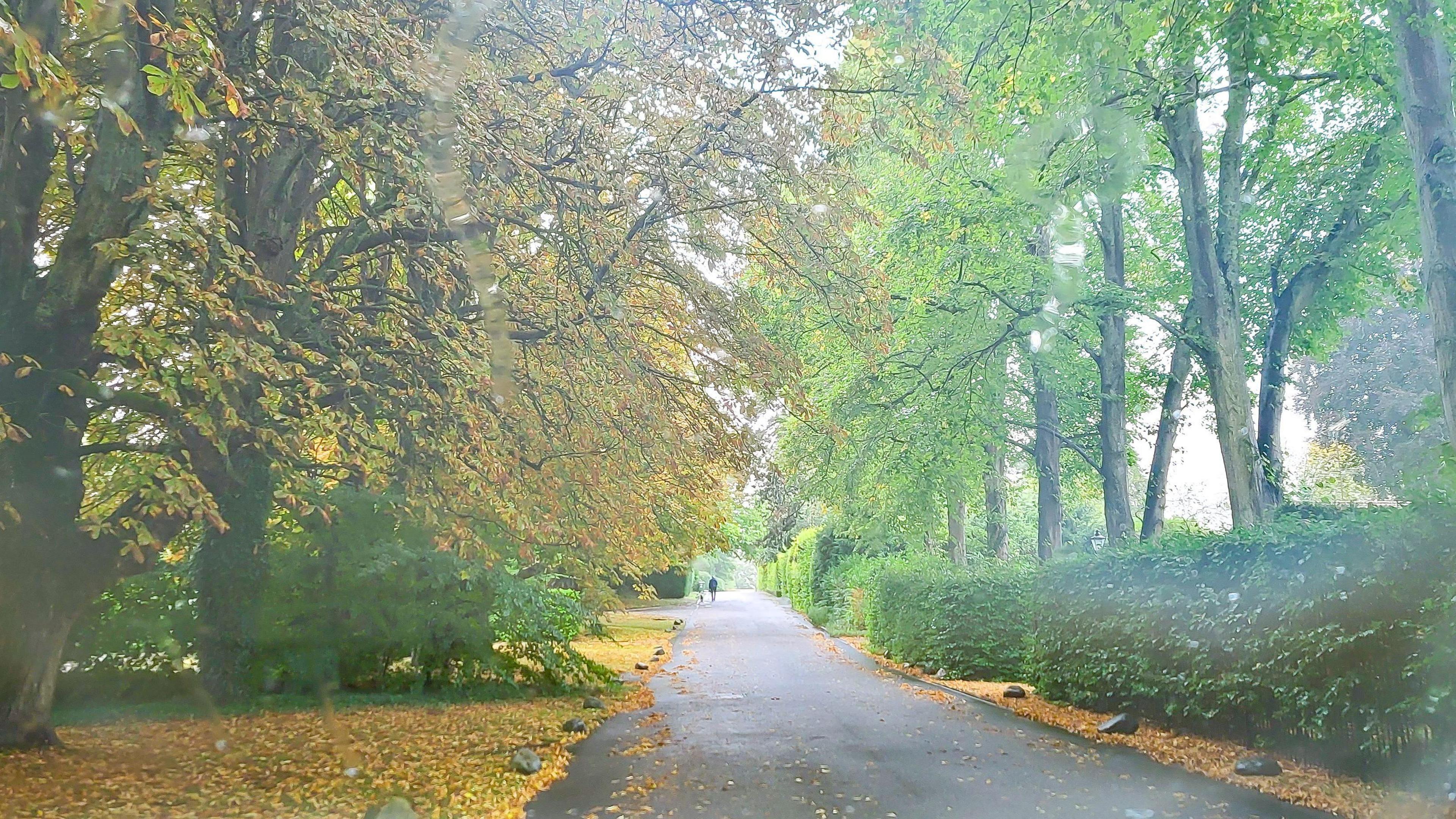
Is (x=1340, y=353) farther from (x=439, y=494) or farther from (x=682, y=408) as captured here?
(x=439, y=494)

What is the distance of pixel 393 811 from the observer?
650 centimetres

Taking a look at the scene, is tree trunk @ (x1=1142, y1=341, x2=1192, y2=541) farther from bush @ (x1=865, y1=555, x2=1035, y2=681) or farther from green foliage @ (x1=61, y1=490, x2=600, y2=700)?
green foliage @ (x1=61, y1=490, x2=600, y2=700)

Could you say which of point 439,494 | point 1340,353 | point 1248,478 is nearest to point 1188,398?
point 1248,478

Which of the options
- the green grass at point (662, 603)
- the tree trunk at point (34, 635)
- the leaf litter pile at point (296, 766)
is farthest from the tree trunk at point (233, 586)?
the green grass at point (662, 603)

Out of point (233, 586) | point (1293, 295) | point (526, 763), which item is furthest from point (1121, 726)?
point (233, 586)

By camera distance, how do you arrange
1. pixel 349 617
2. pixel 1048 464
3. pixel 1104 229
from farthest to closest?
pixel 1048 464, pixel 1104 229, pixel 349 617

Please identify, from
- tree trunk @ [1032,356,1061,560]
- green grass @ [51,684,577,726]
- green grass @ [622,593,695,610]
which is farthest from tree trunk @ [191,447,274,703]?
green grass @ [622,593,695,610]

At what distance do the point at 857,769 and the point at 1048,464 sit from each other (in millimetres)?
12365

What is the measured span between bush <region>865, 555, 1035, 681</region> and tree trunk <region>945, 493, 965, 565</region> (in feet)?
15.0

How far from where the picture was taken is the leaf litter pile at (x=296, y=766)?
661cm

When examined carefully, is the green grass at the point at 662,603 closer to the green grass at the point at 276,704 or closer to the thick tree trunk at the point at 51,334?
the green grass at the point at 276,704

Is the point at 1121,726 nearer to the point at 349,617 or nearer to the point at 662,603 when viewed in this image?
the point at 349,617

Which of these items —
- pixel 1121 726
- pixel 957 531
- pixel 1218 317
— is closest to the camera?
pixel 1121 726

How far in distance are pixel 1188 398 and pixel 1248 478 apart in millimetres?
7765
